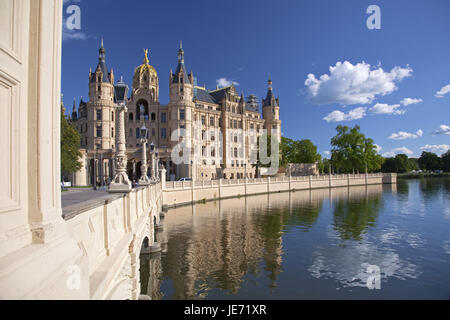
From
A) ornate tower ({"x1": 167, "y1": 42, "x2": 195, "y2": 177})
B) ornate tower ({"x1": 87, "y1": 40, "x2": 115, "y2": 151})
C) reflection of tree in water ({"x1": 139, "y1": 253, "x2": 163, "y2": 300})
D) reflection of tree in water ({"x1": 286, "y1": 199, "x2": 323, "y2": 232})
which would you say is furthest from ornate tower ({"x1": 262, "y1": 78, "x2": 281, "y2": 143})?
reflection of tree in water ({"x1": 139, "y1": 253, "x2": 163, "y2": 300})

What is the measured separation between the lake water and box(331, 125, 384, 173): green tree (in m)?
54.1

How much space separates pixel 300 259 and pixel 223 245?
5155 mm

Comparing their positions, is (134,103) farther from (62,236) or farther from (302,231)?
(62,236)

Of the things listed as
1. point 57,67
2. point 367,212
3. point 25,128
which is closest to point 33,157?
point 25,128

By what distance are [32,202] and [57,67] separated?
1.66 m

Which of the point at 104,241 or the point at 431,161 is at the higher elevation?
the point at 431,161

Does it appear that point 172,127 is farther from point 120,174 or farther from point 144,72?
point 120,174

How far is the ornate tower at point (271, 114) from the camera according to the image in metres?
79.4

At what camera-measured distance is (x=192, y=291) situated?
1205cm

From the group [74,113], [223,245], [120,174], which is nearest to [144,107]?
[74,113]

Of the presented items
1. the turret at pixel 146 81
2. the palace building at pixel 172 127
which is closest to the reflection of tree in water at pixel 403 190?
the palace building at pixel 172 127

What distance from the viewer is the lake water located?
12.1 metres

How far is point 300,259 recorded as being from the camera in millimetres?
15969

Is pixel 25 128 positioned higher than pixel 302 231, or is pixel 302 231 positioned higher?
pixel 25 128
